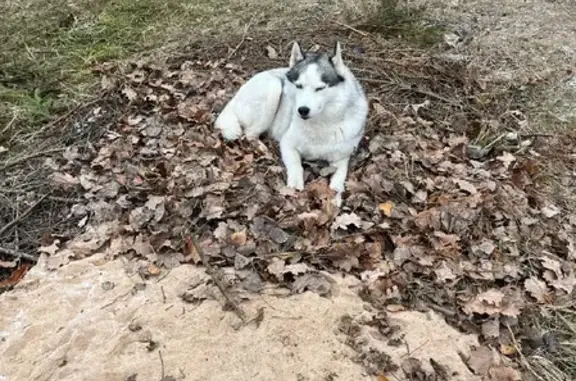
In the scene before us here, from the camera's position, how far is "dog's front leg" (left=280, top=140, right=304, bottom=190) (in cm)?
465

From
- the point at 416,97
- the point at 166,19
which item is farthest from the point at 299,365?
the point at 166,19

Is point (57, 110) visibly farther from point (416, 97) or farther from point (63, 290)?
point (416, 97)

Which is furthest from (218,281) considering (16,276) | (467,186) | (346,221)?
(467,186)

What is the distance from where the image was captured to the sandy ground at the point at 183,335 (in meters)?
3.18

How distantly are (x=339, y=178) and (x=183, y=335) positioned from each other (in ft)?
6.15

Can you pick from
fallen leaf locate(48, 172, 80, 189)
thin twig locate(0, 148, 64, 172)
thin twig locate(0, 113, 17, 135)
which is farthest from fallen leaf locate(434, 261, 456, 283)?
thin twig locate(0, 113, 17, 135)

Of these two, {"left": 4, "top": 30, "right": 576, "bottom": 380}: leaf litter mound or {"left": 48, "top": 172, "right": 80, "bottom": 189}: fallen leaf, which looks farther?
{"left": 48, "top": 172, "right": 80, "bottom": 189}: fallen leaf

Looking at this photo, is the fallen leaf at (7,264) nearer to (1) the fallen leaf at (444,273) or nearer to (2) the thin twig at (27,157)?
(2) the thin twig at (27,157)

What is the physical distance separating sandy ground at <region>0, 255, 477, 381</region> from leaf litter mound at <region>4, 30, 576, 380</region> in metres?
0.15

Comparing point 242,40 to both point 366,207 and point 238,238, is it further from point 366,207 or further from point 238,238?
point 238,238

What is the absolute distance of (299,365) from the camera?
3.18m

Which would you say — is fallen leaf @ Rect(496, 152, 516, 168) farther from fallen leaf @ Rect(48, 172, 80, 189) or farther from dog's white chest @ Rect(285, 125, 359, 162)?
fallen leaf @ Rect(48, 172, 80, 189)

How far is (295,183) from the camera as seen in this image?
4.64m

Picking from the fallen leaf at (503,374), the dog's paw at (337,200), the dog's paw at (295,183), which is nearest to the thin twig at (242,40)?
the dog's paw at (295,183)
